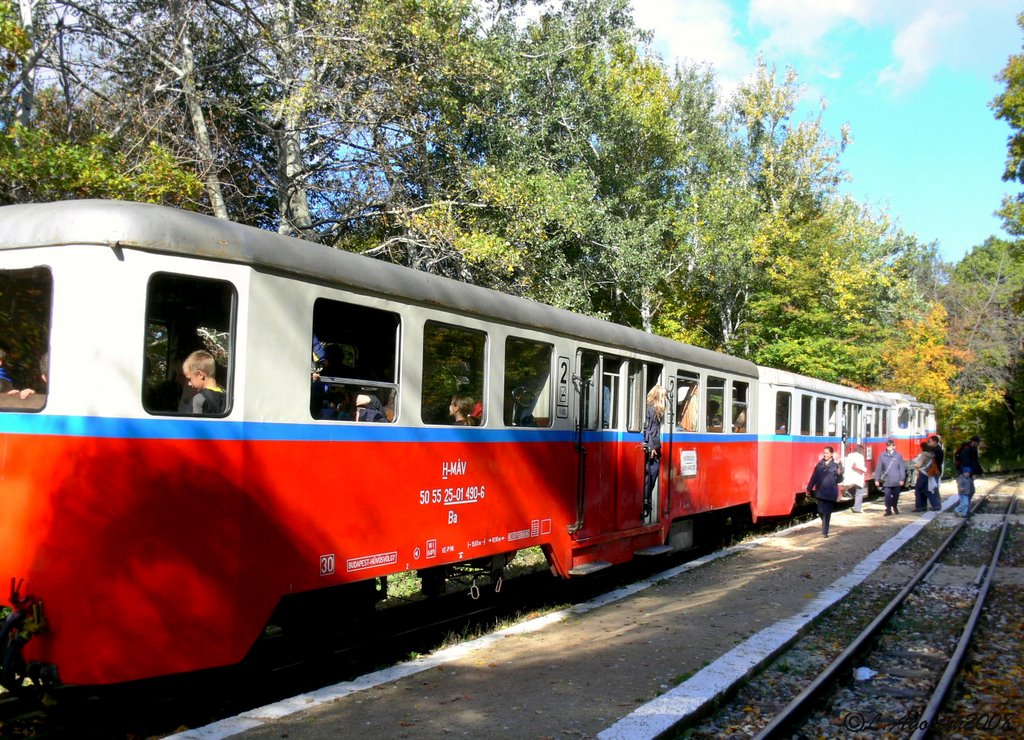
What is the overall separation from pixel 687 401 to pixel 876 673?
5.21m

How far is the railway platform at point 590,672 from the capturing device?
5.30 metres

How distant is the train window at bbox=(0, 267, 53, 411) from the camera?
4941 mm

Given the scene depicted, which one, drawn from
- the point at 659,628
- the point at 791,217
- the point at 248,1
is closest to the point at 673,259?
the point at 791,217

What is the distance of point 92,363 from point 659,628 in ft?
17.5

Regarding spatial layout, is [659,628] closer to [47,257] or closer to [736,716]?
[736,716]

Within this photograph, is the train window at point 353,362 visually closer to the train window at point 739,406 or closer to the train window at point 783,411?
the train window at point 739,406

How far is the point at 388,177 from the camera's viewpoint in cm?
1655

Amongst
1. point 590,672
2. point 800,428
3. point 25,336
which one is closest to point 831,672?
point 590,672

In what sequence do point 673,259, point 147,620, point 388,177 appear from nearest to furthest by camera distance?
point 147,620, point 388,177, point 673,259

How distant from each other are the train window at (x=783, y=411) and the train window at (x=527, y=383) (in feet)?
27.0

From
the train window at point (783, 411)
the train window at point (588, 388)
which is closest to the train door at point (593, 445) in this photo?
the train window at point (588, 388)

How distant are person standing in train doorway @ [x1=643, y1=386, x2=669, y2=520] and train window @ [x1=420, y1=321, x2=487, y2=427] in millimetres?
3645

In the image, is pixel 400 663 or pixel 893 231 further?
pixel 893 231

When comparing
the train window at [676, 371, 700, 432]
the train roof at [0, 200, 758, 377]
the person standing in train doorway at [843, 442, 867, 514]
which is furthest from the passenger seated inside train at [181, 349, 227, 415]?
the person standing in train doorway at [843, 442, 867, 514]
